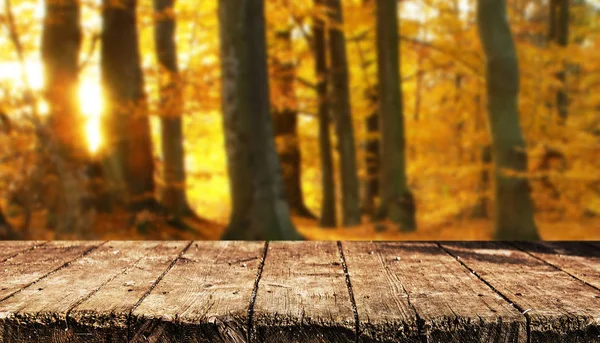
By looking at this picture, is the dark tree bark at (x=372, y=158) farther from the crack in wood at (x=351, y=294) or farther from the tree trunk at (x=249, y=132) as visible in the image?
the crack in wood at (x=351, y=294)

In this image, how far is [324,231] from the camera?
12648 mm

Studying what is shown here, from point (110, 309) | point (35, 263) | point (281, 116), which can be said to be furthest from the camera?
point (281, 116)

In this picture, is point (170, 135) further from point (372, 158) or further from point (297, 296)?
point (297, 296)

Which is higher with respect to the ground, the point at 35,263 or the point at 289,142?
the point at 289,142

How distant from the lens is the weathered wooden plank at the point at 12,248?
2047 mm

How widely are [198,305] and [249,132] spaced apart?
614 centimetres

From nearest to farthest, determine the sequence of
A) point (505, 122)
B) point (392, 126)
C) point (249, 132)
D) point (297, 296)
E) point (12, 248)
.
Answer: point (297, 296) → point (12, 248) → point (249, 132) → point (505, 122) → point (392, 126)

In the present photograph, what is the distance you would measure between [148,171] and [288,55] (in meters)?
4.85

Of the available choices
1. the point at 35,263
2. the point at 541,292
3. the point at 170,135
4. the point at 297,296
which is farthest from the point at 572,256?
the point at 170,135

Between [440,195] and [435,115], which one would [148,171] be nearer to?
[435,115]

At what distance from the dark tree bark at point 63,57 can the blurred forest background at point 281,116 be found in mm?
24

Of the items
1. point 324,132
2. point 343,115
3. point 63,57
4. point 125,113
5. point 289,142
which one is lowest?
point 289,142

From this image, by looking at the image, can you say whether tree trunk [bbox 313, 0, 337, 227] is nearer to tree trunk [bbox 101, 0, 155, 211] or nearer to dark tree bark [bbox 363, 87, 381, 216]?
dark tree bark [bbox 363, 87, 381, 216]

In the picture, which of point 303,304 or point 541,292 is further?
point 541,292
